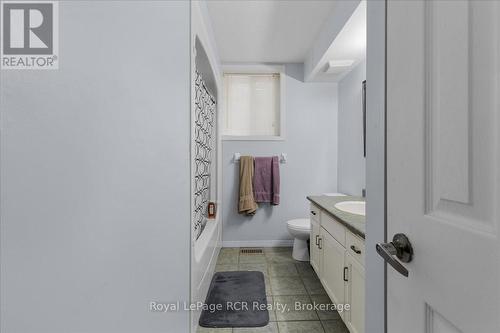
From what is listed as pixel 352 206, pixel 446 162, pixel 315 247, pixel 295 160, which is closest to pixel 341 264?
pixel 352 206

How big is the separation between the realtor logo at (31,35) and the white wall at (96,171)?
5 cm

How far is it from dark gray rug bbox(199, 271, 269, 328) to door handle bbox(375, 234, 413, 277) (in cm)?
142

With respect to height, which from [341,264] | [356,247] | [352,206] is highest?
[352,206]

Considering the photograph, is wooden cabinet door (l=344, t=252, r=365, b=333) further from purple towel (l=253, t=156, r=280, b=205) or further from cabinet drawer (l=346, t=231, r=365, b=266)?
purple towel (l=253, t=156, r=280, b=205)

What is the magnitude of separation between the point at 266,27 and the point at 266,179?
166 centimetres

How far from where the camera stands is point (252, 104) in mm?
3340

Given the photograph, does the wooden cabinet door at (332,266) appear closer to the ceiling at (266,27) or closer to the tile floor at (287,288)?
the tile floor at (287,288)

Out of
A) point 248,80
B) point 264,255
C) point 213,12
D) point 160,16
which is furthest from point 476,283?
point 248,80

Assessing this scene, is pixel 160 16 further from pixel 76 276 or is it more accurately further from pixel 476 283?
pixel 476 283

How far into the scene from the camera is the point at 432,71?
51 cm

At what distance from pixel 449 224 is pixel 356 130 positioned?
2404 millimetres

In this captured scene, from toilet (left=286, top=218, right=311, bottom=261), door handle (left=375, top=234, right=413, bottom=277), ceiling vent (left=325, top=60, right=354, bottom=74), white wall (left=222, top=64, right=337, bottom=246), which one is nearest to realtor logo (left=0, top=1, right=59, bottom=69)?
door handle (left=375, top=234, right=413, bottom=277)

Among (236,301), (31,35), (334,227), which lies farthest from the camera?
(236,301)

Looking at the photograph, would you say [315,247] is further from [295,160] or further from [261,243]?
[295,160]
